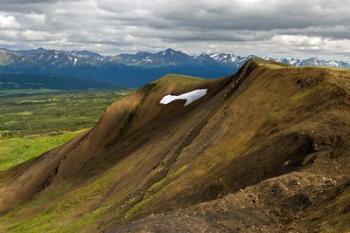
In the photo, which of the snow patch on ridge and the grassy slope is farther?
the grassy slope

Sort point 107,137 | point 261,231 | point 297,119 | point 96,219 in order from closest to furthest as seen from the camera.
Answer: point 261,231 < point 297,119 < point 96,219 < point 107,137

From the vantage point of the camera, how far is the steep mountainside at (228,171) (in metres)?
33.1

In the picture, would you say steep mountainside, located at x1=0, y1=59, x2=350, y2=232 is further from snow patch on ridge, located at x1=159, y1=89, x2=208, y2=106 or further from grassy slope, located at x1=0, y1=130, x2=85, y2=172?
grassy slope, located at x1=0, y1=130, x2=85, y2=172

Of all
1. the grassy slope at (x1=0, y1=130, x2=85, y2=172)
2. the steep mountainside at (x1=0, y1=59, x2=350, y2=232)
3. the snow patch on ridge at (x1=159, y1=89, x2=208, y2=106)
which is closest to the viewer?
the steep mountainside at (x1=0, y1=59, x2=350, y2=232)

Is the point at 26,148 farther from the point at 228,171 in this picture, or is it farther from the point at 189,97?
the point at 228,171

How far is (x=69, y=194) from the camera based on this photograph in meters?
72.6

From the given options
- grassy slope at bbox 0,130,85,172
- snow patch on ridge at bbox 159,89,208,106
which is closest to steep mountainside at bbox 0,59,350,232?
snow patch on ridge at bbox 159,89,208,106

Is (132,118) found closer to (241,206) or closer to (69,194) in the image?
(69,194)

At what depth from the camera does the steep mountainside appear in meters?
33.1

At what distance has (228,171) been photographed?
4247 centimetres

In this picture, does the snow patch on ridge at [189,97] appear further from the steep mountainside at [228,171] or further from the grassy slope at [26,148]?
the grassy slope at [26,148]

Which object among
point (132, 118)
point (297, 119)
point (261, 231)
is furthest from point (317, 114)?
point (132, 118)

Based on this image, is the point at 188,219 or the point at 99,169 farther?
the point at 99,169

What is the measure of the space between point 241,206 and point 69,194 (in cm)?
4323
